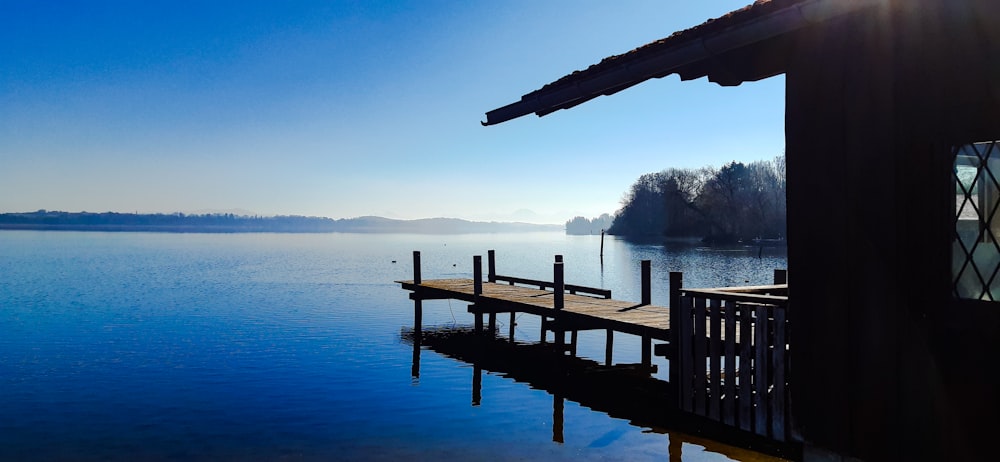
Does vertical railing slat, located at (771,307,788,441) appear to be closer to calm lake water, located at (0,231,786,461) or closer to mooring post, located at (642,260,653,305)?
calm lake water, located at (0,231,786,461)

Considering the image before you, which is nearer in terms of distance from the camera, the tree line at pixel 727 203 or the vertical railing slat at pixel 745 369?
the vertical railing slat at pixel 745 369

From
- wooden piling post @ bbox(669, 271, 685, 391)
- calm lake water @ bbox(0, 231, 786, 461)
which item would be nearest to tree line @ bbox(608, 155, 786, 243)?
calm lake water @ bbox(0, 231, 786, 461)

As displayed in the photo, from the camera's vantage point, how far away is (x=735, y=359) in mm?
8250

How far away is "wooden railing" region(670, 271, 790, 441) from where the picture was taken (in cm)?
755

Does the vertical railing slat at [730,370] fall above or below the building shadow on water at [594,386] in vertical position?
above

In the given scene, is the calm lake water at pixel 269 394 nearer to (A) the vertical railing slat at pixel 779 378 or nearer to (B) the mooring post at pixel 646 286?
(A) the vertical railing slat at pixel 779 378

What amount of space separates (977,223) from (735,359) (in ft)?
11.9

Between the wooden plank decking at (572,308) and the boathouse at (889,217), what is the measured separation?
6.33 meters

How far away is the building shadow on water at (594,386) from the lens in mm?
10695

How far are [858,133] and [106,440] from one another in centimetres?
1249

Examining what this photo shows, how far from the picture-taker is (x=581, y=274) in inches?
2201

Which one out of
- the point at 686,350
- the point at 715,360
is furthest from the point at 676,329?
the point at 715,360

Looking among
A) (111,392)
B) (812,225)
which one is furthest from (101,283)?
(812,225)

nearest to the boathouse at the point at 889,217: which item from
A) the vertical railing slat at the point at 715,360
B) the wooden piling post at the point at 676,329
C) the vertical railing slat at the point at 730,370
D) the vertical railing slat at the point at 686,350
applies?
the vertical railing slat at the point at 730,370
